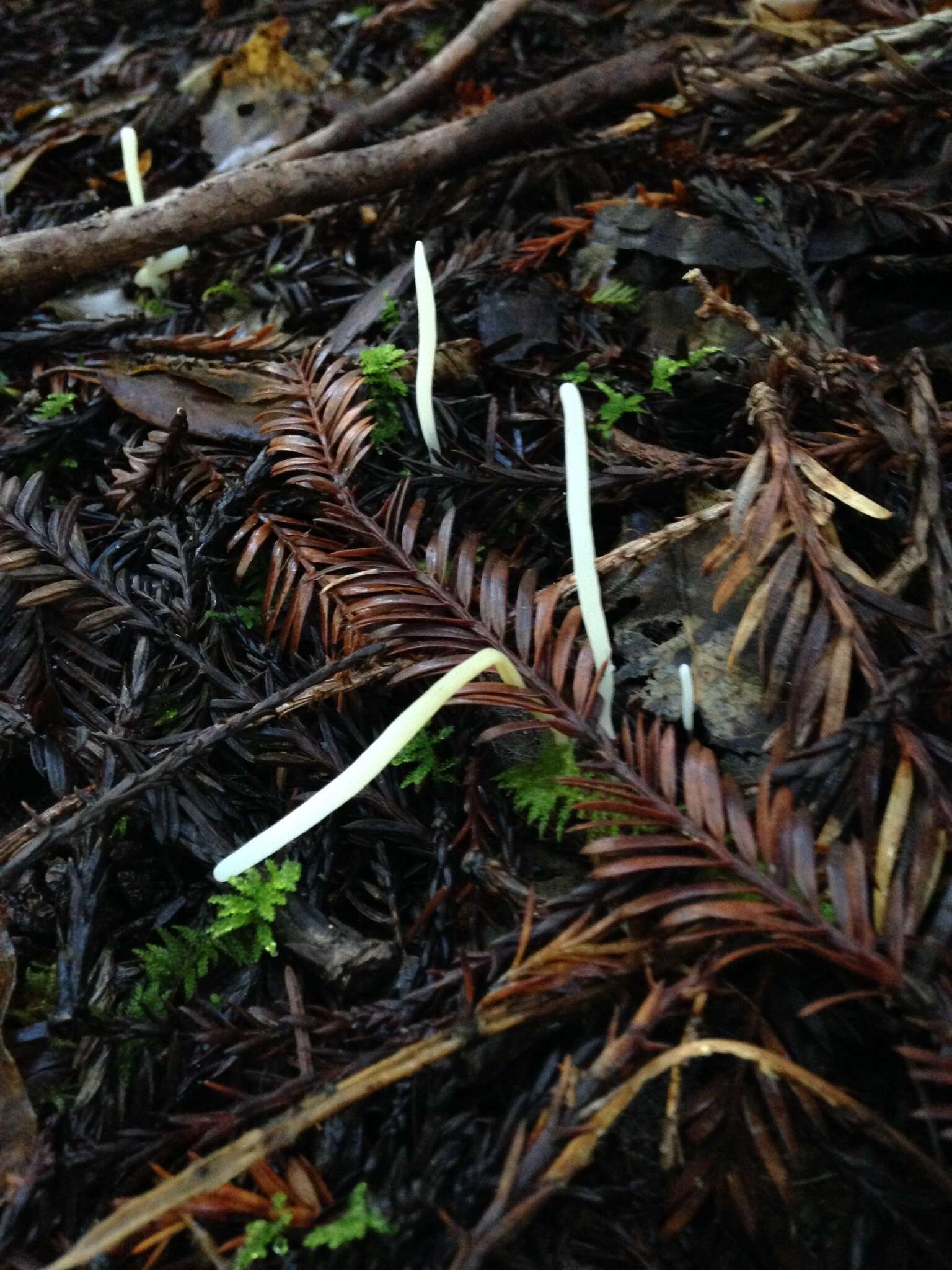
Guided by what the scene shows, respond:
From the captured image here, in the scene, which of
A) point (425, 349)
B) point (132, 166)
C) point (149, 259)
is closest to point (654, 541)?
point (425, 349)

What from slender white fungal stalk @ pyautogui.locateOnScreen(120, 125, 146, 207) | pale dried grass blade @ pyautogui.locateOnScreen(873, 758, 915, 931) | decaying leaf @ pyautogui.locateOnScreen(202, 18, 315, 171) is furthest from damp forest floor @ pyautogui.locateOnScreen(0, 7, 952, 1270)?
decaying leaf @ pyautogui.locateOnScreen(202, 18, 315, 171)

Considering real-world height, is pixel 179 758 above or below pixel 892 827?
above

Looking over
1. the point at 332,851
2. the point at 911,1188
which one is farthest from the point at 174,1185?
the point at 911,1188

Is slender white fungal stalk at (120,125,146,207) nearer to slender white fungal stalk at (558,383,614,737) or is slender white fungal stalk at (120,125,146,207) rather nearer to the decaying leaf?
the decaying leaf

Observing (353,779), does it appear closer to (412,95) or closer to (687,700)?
(687,700)

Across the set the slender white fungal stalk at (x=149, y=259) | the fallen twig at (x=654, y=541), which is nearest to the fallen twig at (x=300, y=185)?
the slender white fungal stalk at (x=149, y=259)

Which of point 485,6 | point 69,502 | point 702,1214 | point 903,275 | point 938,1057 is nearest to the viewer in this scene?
point 938,1057

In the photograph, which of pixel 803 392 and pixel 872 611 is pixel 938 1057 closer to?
→ pixel 872 611
